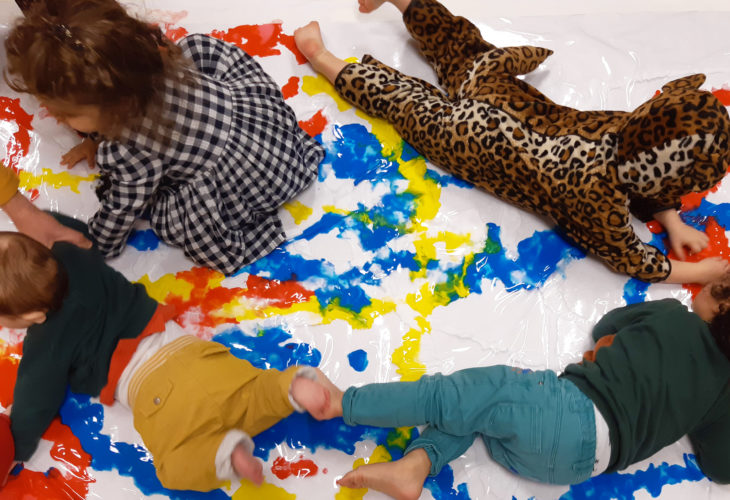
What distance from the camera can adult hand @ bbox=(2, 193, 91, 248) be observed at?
3.47 ft

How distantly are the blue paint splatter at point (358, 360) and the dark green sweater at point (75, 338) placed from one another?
1.28 feet

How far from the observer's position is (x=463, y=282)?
1156 millimetres

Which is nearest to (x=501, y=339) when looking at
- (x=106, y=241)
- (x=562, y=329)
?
(x=562, y=329)

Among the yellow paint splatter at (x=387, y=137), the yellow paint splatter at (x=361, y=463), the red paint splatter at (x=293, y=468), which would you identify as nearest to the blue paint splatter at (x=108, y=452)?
the red paint splatter at (x=293, y=468)

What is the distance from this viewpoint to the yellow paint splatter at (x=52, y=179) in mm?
1219

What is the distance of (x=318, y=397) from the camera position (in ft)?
3.11

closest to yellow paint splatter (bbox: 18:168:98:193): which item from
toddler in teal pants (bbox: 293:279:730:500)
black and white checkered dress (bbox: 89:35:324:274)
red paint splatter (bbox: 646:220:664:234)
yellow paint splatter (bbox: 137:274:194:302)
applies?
black and white checkered dress (bbox: 89:35:324:274)

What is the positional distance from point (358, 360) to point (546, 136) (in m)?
0.57

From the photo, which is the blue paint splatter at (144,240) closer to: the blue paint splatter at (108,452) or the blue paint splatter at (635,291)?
the blue paint splatter at (108,452)

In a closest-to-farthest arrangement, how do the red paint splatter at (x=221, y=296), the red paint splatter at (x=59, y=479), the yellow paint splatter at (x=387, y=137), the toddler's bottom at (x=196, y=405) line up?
the toddler's bottom at (x=196, y=405) → the red paint splatter at (x=59, y=479) → the red paint splatter at (x=221, y=296) → the yellow paint splatter at (x=387, y=137)

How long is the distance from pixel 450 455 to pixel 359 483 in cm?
Result: 17

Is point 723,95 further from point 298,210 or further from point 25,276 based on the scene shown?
point 25,276

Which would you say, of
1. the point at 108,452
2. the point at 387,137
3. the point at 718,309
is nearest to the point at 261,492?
the point at 108,452

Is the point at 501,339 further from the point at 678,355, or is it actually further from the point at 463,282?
the point at 678,355
